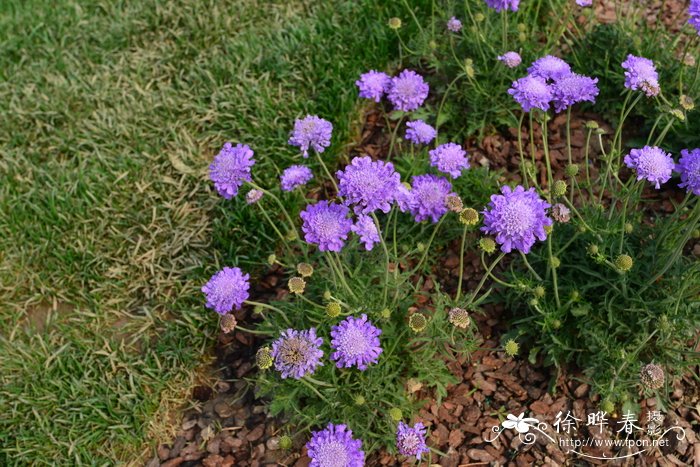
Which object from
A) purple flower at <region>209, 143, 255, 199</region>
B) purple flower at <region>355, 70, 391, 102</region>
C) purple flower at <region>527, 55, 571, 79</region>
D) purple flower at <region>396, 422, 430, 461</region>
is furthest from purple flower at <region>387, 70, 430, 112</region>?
purple flower at <region>396, 422, 430, 461</region>

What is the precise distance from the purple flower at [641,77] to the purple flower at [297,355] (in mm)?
1595

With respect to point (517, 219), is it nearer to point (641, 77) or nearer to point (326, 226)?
point (326, 226)

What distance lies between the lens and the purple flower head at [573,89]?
258cm

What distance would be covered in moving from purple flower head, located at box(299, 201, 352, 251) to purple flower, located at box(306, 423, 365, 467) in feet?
2.18

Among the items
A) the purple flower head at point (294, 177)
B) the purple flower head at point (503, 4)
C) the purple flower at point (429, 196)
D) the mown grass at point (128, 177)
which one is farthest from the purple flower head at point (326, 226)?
the purple flower head at point (503, 4)

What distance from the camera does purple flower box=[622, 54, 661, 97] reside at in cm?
257

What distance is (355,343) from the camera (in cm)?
239

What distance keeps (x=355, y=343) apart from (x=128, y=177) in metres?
2.05

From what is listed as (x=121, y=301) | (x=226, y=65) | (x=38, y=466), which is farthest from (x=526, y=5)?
(x=38, y=466)

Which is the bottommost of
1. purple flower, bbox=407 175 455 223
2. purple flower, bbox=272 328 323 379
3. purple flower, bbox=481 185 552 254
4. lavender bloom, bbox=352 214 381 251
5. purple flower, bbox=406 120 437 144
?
purple flower, bbox=272 328 323 379

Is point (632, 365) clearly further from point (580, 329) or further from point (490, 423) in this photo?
point (490, 423)

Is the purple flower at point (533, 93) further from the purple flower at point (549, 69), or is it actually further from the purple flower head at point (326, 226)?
the purple flower head at point (326, 226)

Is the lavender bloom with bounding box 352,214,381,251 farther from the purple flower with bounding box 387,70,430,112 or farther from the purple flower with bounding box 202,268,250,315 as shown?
the purple flower with bounding box 387,70,430,112

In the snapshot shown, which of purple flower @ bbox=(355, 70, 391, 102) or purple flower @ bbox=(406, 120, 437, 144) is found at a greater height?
purple flower @ bbox=(355, 70, 391, 102)
